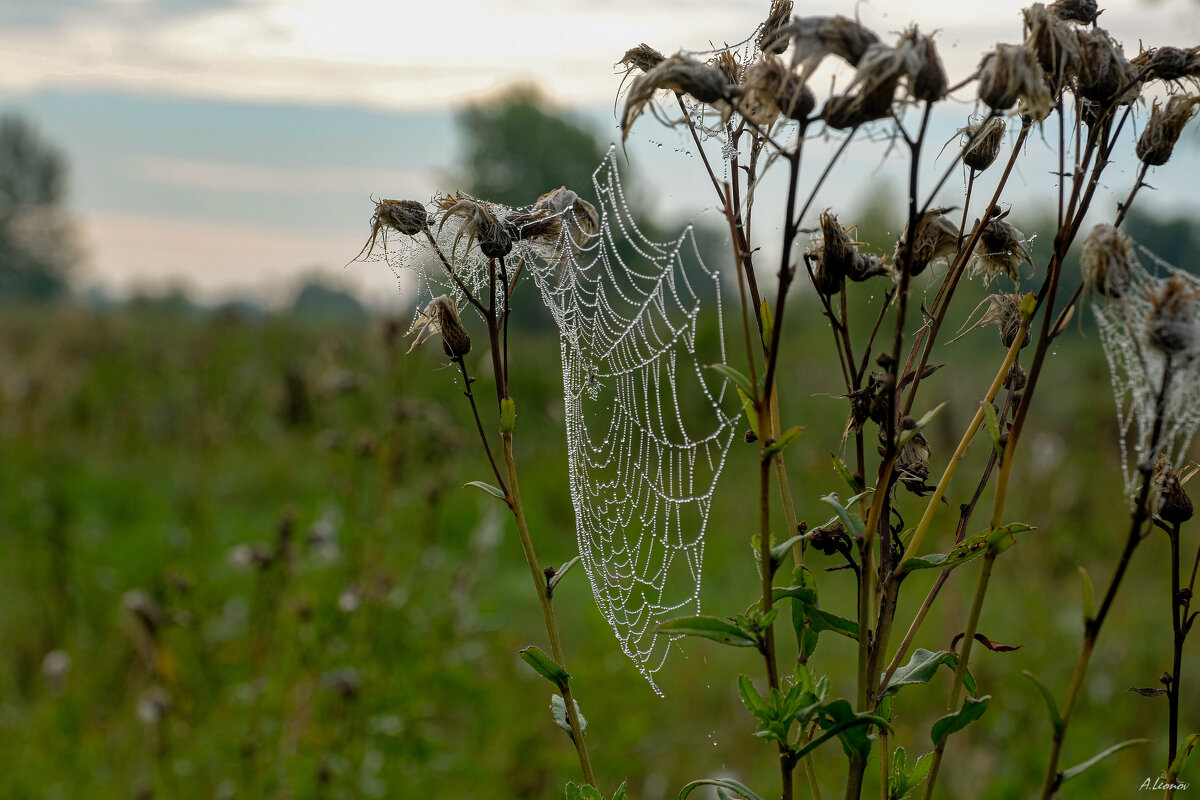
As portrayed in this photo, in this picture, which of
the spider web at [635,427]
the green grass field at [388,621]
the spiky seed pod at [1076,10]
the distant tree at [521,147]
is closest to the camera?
the spiky seed pod at [1076,10]

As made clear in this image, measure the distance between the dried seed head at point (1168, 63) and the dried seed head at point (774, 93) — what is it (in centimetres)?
40

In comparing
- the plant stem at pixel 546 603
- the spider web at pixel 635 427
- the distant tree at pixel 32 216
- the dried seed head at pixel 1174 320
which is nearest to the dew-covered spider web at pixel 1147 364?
the dried seed head at pixel 1174 320

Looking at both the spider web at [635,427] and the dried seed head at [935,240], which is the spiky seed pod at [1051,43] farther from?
the spider web at [635,427]

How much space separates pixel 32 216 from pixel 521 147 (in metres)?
34.0

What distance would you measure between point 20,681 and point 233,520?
2006 mm

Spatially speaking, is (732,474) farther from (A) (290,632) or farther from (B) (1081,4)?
(B) (1081,4)

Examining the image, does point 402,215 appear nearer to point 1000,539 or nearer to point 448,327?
point 448,327

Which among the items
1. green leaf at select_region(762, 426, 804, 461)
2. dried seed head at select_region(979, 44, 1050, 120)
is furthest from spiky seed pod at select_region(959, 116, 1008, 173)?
green leaf at select_region(762, 426, 804, 461)

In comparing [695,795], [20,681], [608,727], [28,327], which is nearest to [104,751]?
[20,681]

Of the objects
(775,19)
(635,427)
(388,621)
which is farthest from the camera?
(635,427)

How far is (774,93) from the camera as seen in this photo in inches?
31.6

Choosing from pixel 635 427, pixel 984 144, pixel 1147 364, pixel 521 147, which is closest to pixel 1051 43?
pixel 984 144

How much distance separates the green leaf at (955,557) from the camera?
35.6 inches

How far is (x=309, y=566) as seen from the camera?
12.1 ft
